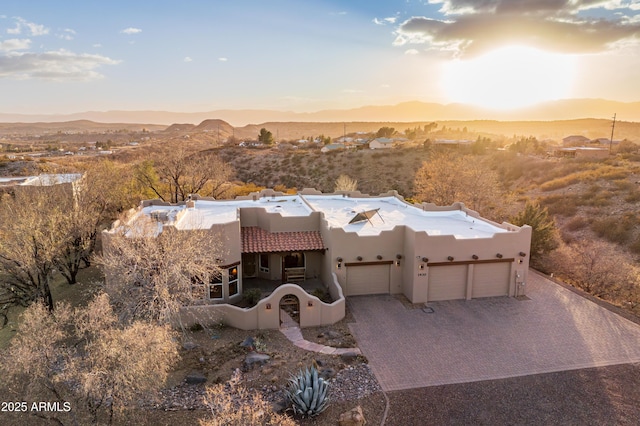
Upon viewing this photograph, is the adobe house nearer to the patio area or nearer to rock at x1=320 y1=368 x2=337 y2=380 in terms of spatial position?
the patio area

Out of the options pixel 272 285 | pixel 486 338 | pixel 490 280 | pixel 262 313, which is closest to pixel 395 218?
pixel 490 280

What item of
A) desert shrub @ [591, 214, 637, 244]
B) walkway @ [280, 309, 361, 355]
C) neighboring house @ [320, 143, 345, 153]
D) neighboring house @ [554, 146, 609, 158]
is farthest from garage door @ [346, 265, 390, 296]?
neighboring house @ [554, 146, 609, 158]

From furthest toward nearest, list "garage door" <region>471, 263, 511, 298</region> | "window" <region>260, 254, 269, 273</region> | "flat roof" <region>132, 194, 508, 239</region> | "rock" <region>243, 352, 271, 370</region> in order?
"window" <region>260, 254, 269, 273</region> < "flat roof" <region>132, 194, 508, 239</region> < "garage door" <region>471, 263, 511, 298</region> < "rock" <region>243, 352, 271, 370</region>

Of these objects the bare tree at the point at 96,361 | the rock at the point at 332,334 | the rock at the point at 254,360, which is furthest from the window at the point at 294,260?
the bare tree at the point at 96,361

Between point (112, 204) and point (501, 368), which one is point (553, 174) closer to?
point (501, 368)

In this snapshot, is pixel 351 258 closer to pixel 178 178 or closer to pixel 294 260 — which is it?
pixel 294 260

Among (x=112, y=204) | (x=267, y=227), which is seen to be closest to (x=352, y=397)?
(x=267, y=227)
